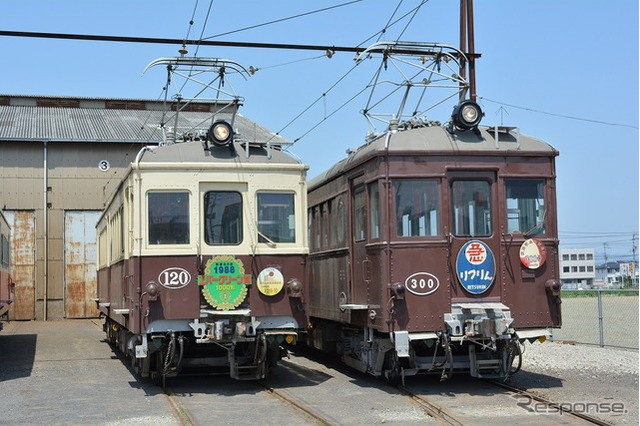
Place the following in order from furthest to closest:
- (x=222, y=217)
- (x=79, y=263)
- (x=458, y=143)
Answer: (x=79, y=263) < (x=222, y=217) < (x=458, y=143)

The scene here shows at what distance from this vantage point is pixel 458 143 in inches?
446

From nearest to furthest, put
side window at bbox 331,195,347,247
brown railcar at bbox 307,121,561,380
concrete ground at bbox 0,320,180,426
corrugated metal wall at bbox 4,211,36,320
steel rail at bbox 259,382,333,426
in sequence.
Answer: steel rail at bbox 259,382,333,426
concrete ground at bbox 0,320,180,426
brown railcar at bbox 307,121,561,380
side window at bbox 331,195,347,247
corrugated metal wall at bbox 4,211,36,320

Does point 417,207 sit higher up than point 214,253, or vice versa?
point 417,207

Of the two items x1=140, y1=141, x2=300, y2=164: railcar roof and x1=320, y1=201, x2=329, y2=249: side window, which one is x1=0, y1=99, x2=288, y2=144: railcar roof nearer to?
x1=320, y1=201, x2=329, y2=249: side window

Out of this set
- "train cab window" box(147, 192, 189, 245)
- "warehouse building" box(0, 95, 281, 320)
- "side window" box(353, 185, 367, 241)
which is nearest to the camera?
"train cab window" box(147, 192, 189, 245)

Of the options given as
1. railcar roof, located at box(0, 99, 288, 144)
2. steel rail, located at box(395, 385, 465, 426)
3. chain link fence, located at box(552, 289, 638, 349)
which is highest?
railcar roof, located at box(0, 99, 288, 144)

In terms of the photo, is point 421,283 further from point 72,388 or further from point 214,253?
point 72,388

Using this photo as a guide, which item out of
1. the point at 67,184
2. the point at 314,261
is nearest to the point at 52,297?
the point at 67,184

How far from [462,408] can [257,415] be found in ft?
7.59

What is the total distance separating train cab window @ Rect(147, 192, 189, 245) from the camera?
11430 mm

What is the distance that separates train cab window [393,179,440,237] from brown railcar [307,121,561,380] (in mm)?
13

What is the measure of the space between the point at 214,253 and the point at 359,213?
2.13 metres

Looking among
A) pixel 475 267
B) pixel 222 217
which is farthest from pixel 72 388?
pixel 475 267

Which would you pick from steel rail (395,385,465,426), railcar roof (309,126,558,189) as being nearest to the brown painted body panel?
steel rail (395,385,465,426)
